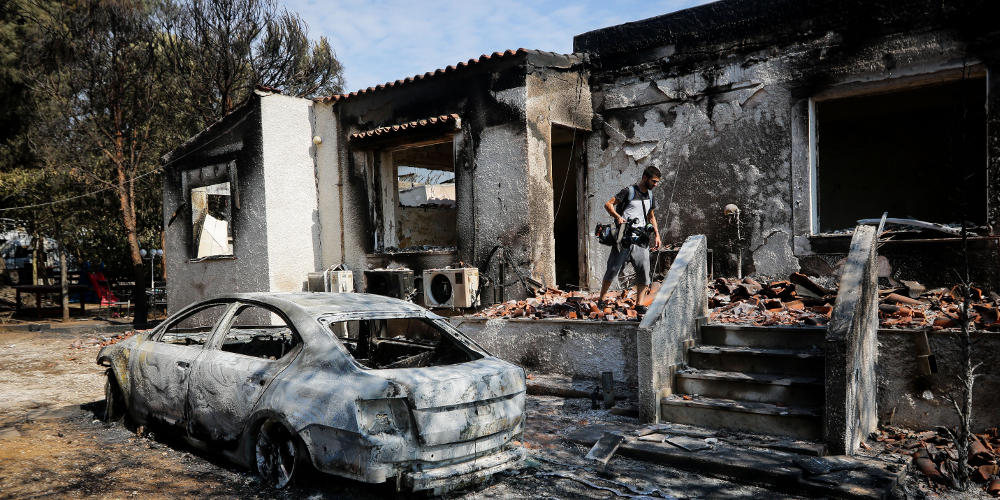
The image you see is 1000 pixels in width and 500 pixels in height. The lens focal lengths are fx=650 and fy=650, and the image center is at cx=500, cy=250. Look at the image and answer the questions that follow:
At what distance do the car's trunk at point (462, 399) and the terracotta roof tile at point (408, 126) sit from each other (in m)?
6.66

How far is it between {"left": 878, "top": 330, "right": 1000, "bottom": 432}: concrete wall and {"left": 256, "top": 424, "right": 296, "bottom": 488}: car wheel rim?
498cm

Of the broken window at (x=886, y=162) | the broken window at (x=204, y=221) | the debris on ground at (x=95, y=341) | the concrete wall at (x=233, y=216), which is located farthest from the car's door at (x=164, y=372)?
the broken window at (x=886, y=162)

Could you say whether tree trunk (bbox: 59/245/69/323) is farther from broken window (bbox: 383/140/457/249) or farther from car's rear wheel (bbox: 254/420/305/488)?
car's rear wheel (bbox: 254/420/305/488)

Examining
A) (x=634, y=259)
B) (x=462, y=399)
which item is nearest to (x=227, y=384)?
Result: (x=462, y=399)

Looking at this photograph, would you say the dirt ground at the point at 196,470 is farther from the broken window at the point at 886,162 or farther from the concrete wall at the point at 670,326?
the broken window at the point at 886,162

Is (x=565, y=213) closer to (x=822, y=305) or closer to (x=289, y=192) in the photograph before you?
(x=289, y=192)

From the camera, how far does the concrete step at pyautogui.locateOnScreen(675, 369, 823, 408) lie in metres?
5.50

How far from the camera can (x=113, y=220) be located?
70.8 ft

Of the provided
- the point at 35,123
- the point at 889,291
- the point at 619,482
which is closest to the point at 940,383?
the point at 889,291

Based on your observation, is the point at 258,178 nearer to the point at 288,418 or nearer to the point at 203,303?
the point at 203,303

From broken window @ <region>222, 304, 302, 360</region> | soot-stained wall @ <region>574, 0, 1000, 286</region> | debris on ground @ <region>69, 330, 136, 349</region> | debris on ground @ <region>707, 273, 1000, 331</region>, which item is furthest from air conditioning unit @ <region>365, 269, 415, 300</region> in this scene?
debris on ground @ <region>69, 330, 136, 349</region>

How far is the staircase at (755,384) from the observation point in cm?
543

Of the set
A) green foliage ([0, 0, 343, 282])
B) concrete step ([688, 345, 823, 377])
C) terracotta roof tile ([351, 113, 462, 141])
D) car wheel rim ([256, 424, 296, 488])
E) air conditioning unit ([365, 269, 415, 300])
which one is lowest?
car wheel rim ([256, 424, 296, 488])

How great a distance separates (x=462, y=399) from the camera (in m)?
4.03
